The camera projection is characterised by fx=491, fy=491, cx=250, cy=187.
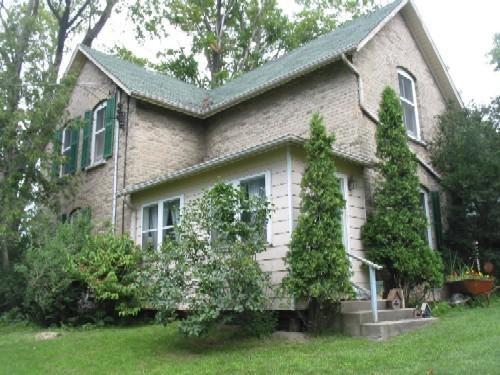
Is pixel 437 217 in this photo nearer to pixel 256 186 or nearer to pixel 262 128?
pixel 262 128

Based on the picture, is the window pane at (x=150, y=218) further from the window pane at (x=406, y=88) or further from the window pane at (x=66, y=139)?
the window pane at (x=406, y=88)

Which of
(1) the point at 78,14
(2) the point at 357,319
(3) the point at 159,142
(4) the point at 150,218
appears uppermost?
(1) the point at 78,14

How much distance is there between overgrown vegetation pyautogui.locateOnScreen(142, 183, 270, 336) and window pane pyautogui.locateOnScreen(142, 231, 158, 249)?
3.64m

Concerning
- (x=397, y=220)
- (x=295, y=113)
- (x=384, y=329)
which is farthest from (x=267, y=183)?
(x=295, y=113)

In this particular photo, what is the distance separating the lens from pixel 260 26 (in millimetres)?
28609

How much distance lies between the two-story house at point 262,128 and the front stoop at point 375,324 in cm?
91

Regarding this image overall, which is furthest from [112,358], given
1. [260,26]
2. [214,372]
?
[260,26]

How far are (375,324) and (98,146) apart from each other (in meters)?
10.1

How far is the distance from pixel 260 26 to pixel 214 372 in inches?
1012

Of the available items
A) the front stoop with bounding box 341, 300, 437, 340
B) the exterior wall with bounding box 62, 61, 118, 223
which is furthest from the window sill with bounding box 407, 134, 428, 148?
the exterior wall with bounding box 62, 61, 118, 223

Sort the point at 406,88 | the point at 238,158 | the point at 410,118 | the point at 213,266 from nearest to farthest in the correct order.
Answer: the point at 213,266 < the point at 238,158 < the point at 410,118 < the point at 406,88

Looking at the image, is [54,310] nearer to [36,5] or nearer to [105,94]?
[105,94]

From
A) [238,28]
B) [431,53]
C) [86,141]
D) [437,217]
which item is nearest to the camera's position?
[437,217]

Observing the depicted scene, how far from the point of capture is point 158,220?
36.4 ft
